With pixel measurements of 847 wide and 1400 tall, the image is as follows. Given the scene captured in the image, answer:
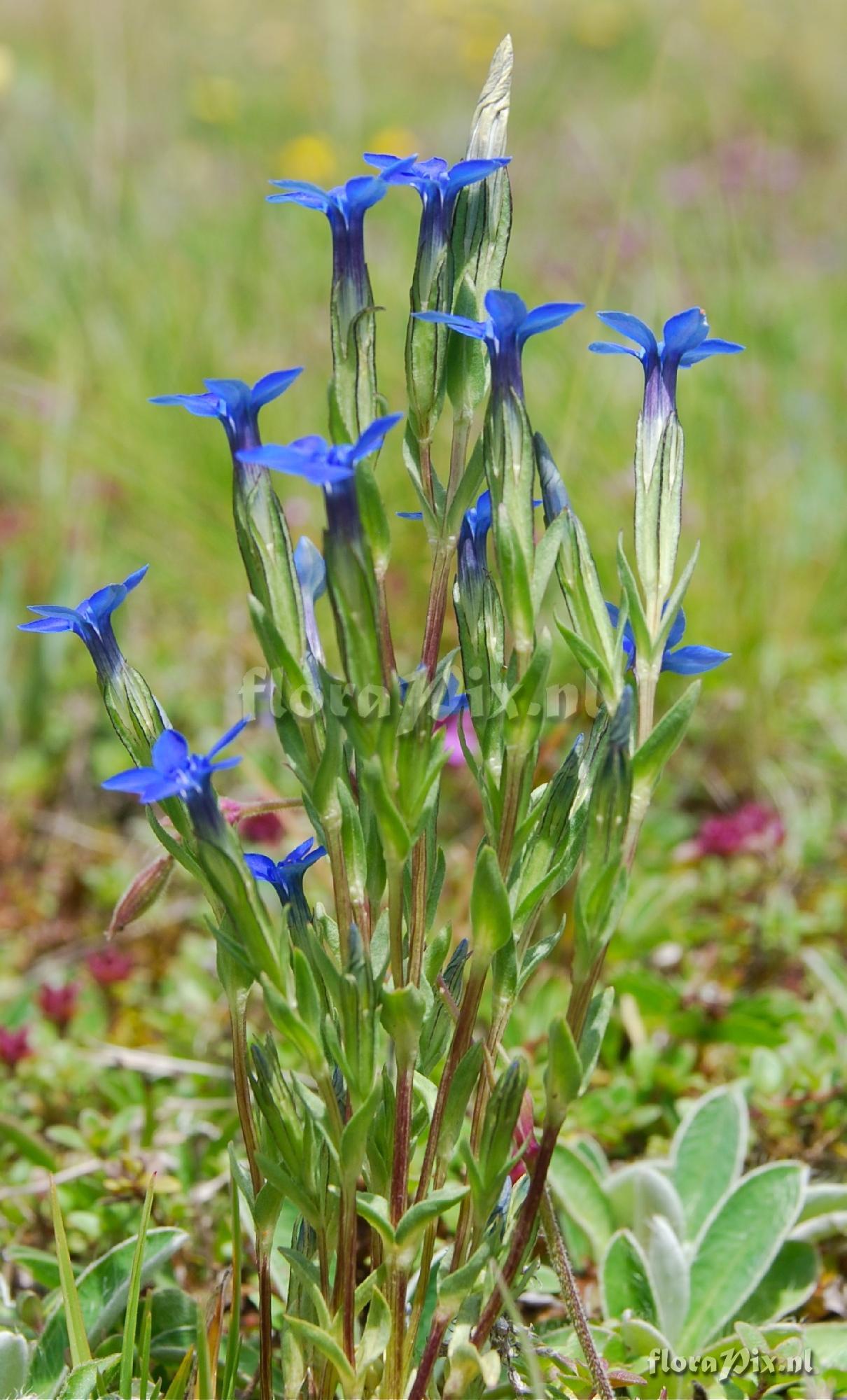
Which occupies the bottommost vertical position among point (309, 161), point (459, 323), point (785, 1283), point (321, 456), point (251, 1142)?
point (785, 1283)

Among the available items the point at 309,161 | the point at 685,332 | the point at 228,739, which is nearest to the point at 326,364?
the point at 309,161

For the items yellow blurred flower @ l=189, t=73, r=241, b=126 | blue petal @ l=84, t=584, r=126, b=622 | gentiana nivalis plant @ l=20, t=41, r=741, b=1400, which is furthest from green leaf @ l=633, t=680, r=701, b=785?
yellow blurred flower @ l=189, t=73, r=241, b=126

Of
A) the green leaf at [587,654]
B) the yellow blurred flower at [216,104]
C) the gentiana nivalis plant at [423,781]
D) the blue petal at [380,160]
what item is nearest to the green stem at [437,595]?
the gentiana nivalis plant at [423,781]

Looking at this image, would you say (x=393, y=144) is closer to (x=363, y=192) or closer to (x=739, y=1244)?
(x=363, y=192)

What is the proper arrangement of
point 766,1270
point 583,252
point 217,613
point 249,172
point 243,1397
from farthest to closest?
point 249,172
point 583,252
point 217,613
point 766,1270
point 243,1397

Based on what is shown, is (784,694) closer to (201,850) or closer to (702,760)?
(702,760)

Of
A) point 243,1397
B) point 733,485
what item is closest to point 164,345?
point 733,485
